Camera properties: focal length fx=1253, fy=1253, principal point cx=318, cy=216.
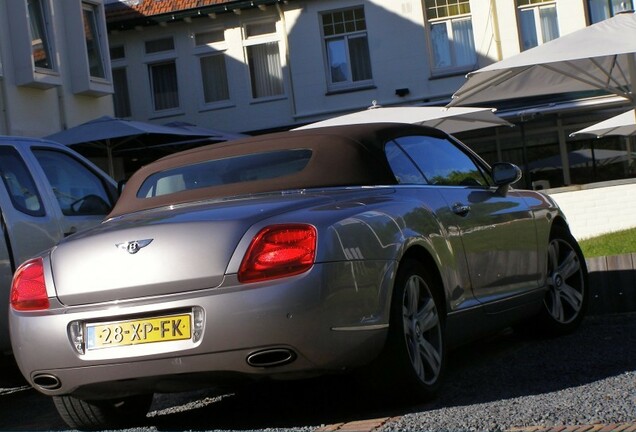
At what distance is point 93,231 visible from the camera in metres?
6.05

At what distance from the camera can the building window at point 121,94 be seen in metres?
32.2

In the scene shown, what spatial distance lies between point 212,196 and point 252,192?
23 centimetres

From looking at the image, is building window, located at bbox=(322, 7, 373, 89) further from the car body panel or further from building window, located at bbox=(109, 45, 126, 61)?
the car body panel

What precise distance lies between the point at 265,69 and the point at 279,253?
2633 cm

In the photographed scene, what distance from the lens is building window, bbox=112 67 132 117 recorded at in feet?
106

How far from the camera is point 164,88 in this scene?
32156 millimetres

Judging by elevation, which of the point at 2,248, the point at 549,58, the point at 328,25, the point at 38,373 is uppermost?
the point at 328,25

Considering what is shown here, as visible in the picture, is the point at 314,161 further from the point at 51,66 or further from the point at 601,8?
the point at 601,8

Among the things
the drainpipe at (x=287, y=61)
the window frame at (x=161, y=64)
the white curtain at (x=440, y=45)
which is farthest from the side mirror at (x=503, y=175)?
the window frame at (x=161, y=64)

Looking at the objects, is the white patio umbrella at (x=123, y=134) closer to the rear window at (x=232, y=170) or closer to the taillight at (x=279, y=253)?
the rear window at (x=232, y=170)

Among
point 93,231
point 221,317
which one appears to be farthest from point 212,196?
point 221,317

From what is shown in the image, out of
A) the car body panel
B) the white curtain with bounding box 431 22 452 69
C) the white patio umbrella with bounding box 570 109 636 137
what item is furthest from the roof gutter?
the car body panel

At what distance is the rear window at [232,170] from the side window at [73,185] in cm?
175

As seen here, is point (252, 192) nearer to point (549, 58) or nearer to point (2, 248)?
point (2, 248)
